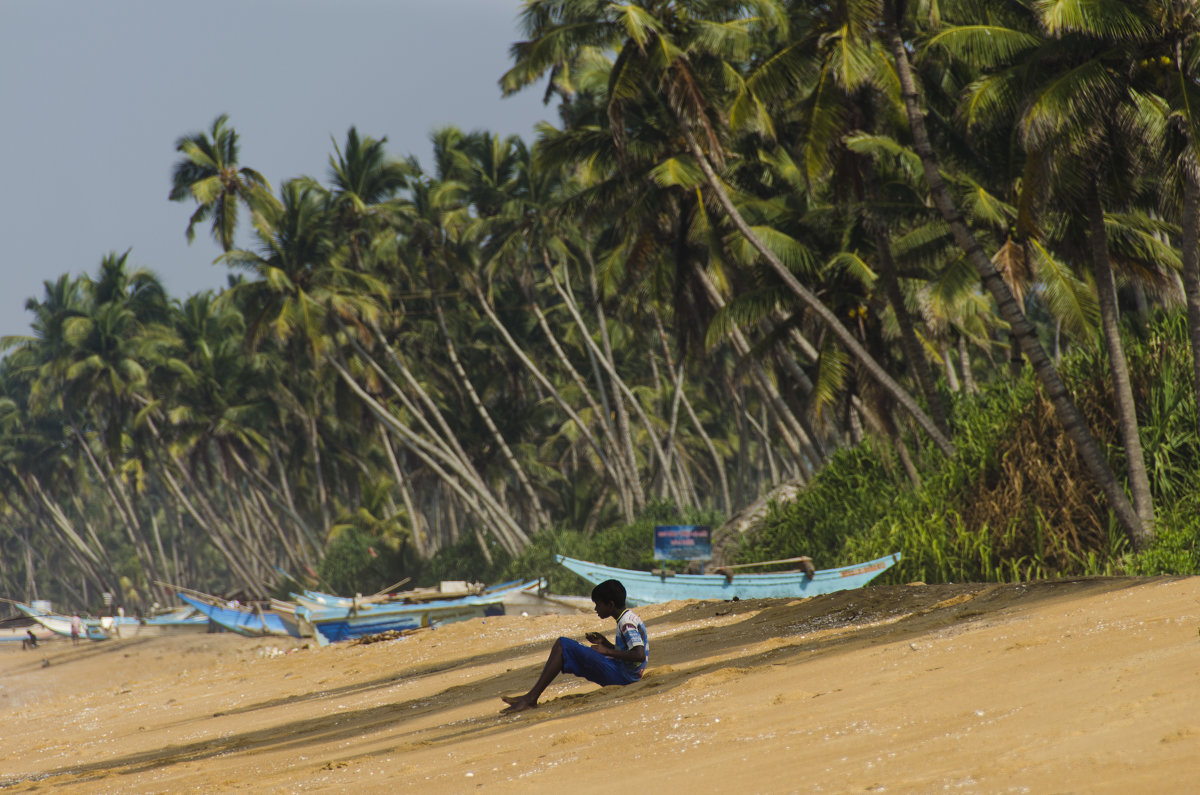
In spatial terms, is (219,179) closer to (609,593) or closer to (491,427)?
(491,427)

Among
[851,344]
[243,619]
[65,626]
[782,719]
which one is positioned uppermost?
[851,344]

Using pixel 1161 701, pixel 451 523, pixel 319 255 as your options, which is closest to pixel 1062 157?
pixel 1161 701

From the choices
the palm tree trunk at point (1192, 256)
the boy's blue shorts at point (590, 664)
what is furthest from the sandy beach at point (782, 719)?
the palm tree trunk at point (1192, 256)

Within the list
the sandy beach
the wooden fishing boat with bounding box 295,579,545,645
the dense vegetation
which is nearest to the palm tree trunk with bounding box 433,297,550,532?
the dense vegetation

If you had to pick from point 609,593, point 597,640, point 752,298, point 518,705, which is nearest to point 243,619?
point 752,298

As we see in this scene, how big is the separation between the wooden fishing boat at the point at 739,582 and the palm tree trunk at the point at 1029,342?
120 inches

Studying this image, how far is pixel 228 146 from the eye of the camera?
3416 cm

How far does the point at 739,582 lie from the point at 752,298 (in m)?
5.44

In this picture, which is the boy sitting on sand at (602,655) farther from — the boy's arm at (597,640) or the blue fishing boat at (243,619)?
the blue fishing boat at (243,619)

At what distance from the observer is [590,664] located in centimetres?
734

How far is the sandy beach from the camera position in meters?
3.90

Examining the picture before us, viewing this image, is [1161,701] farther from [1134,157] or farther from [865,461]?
[865,461]

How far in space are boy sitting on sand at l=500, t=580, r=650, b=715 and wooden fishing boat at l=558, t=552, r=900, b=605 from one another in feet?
21.9

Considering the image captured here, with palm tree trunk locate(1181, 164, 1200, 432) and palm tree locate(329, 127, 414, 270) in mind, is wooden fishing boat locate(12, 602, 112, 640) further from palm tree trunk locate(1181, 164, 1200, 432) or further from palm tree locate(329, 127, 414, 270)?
palm tree trunk locate(1181, 164, 1200, 432)
